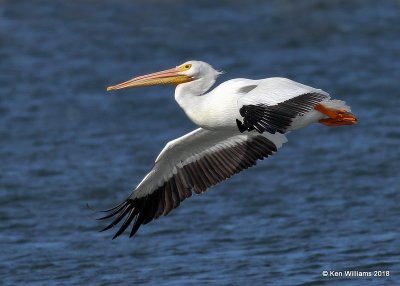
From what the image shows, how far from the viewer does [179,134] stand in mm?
17609

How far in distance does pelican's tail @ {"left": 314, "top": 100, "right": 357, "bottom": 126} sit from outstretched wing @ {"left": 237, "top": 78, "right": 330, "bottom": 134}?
367 millimetres

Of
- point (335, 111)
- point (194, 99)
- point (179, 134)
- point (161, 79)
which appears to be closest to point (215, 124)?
point (194, 99)

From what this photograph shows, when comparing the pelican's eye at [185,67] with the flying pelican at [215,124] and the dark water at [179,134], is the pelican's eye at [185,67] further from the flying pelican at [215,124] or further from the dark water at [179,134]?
the dark water at [179,134]

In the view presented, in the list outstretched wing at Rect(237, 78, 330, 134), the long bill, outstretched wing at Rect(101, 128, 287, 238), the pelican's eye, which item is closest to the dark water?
outstretched wing at Rect(101, 128, 287, 238)

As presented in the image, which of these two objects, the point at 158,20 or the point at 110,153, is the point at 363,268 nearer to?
the point at 110,153

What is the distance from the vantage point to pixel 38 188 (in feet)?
50.7

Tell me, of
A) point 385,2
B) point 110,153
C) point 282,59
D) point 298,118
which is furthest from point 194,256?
point 385,2

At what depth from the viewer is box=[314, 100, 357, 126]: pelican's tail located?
34.6 feet

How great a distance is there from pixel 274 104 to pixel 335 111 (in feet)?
3.65

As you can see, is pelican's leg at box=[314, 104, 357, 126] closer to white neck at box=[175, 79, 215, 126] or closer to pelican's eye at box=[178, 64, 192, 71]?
white neck at box=[175, 79, 215, 126]

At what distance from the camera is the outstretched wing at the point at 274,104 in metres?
9.39

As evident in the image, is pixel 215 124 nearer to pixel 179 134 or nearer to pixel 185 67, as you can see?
pixel 185 67

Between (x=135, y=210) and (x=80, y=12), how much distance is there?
13378mm

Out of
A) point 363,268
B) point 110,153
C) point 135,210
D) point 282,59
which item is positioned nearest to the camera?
point 135,210
